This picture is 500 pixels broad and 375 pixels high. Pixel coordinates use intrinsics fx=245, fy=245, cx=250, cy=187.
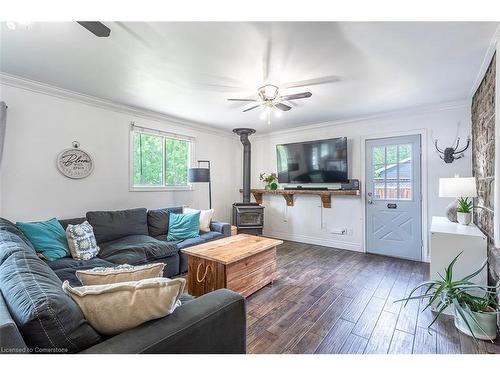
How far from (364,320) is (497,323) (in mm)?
1001

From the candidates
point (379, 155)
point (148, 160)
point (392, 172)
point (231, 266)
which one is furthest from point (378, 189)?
point (148, 160)

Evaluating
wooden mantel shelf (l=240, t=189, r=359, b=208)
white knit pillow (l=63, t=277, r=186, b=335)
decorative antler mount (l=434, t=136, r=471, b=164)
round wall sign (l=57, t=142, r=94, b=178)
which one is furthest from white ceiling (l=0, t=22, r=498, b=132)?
white knit pillow (l=63, t=277, r=186, b=335)

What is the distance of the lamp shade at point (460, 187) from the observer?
2.45 metres

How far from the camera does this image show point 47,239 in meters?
2.50

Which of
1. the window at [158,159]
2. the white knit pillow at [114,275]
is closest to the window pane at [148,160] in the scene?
the window at [158,159]

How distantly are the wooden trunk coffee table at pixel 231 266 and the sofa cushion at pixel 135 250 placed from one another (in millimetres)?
495

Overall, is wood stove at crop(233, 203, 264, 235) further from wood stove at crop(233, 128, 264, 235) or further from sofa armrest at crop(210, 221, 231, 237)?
sofa armrest at crop(210, 221, 231, 237)

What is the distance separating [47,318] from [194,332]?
0.53 meters

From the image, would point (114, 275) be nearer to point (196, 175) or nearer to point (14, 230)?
point (14, 230)

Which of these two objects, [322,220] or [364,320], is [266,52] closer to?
[364,320]

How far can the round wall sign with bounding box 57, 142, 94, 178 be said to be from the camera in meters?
3.09

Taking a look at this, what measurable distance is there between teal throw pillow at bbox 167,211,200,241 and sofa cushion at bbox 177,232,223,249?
0.30 feet

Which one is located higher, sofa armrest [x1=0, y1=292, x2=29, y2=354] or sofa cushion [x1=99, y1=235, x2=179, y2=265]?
sofa armrest [x1=0, y1=292, x2=29, y2=354]
